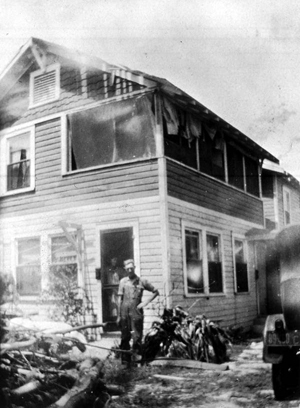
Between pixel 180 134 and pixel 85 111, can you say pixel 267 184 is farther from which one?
pixel 85 111

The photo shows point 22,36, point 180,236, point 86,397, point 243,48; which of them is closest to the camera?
point 86,397

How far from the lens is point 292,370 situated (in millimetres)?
5418

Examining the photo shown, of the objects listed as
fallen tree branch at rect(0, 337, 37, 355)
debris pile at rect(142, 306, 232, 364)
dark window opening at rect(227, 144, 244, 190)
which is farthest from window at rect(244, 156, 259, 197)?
fallen tree branch at rect(0, 337, 37, 355)

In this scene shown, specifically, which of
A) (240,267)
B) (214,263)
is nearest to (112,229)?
(214,263)

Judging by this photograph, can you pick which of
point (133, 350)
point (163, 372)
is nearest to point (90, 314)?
point (133, 350)

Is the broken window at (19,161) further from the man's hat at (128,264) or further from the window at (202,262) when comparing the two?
the window at (202,262)

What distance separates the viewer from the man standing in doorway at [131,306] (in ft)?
17.8

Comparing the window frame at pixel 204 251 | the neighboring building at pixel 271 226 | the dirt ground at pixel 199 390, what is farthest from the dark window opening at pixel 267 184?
the dirt ground at pixel 199 390

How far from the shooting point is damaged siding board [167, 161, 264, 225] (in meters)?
6.55

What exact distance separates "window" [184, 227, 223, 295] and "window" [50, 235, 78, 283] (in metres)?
1.65

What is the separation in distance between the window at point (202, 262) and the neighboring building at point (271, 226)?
2.01ft

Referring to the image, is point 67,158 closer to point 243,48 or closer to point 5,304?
point 5,304

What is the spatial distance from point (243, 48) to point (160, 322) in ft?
11.4

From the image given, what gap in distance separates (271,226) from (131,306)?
3.38 meters
